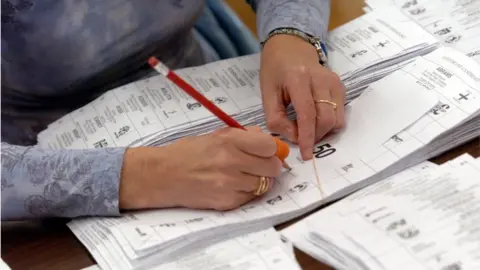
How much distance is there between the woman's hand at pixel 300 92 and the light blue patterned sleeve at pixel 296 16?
0.04 metres

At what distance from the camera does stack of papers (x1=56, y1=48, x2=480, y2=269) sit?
66 cm

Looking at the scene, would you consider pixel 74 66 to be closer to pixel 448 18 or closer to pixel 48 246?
pixel 48 246

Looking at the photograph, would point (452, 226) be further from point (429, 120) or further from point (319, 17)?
→ point (319, 17)

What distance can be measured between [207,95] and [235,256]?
0.29 m

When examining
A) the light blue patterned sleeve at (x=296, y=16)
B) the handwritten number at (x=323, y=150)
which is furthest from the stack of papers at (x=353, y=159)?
the light blue patterned sleeve at (x=296, y=16)

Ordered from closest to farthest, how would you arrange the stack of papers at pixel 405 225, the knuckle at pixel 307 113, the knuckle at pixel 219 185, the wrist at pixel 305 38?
the stack of papers at pixel 405 225
the knuckle at pixel 219 185
the knuckle at pixel 307 113
the wrist at pixel 305 38

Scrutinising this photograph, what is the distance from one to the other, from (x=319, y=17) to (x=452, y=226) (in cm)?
44

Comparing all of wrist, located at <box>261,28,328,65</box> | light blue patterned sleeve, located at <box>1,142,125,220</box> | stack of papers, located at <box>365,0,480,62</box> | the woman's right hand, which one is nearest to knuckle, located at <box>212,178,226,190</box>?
the woman's right hand

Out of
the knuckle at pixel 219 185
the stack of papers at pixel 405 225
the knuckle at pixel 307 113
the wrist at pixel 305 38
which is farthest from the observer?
the wrist at pixel 305 38

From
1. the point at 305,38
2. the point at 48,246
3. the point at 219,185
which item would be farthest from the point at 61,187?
the point at 305,38

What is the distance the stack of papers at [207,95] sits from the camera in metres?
0.82

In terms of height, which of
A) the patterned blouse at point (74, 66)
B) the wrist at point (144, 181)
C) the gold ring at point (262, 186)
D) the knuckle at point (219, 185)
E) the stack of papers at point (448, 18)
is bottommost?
the stack of papers at point (448, 18)

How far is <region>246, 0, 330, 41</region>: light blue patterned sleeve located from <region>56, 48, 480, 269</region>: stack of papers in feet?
0.46

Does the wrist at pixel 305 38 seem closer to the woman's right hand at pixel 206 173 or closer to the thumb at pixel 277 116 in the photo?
the thumb at pixel 277 116
